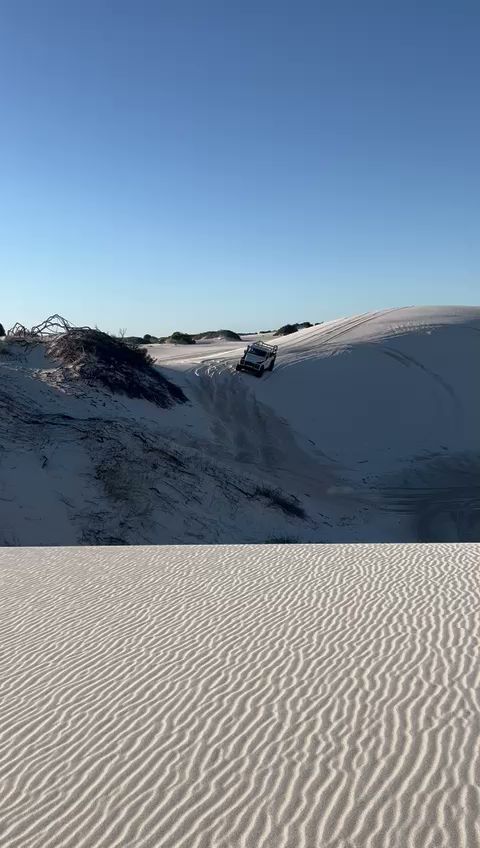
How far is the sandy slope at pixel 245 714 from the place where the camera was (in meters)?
3.42

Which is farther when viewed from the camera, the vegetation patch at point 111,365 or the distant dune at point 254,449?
the vegetation patch at point 111,365

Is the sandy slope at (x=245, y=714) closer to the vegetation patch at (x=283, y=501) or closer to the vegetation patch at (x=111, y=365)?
the vegetation patch at (x=283, y=501)

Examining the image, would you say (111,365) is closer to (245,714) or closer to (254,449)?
(254,449)

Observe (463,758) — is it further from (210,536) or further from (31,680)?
(210,536)

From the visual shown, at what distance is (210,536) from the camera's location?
1627 cm

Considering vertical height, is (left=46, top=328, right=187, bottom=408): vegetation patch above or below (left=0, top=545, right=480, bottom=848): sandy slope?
above

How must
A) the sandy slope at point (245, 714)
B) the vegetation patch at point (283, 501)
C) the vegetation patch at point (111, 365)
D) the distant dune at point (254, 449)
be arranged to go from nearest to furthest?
the sandy slope at point (245, 714) < the distant dune at point (254, 449) < the vegetation patch at point (283, 501) < the vegetation patch at point (111, 365)

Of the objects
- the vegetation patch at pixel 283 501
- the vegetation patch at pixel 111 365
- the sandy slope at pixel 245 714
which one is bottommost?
the vegetation patch at pixel 283 501

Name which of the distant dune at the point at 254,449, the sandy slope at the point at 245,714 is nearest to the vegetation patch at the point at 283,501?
the distant dune at the point at 254,449

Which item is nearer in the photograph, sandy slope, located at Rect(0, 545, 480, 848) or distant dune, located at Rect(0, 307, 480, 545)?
sandy slope, located at Rect(0, 545, 480, 848)

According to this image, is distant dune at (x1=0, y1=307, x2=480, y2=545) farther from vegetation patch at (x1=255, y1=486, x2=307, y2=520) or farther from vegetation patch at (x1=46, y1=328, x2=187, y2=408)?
vegetation patch at (x1=46, y1=328, x2=187, y2=408)

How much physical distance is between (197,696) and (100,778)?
1094 millimetres

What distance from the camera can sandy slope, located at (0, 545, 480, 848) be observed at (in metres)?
3.42

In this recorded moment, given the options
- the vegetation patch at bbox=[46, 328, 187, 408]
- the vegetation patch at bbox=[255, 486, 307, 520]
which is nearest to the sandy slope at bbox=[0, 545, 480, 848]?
the vegetation patch at bbox=[255, 486, 307, 520]
